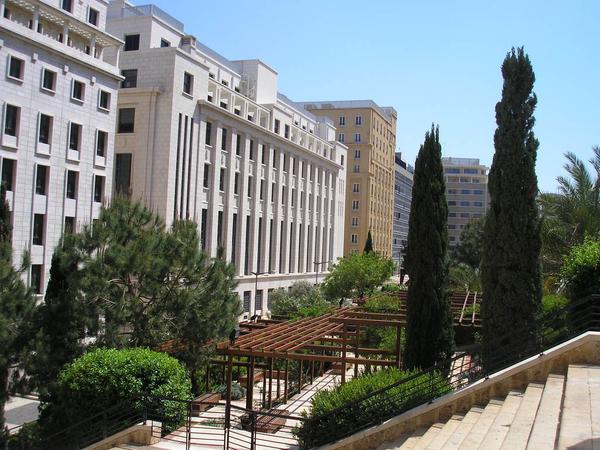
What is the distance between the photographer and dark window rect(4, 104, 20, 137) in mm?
27189

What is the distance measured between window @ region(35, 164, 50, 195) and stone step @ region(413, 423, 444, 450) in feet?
79.4

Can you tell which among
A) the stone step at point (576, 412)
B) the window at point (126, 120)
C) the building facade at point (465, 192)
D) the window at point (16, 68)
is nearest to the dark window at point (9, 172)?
the window at point (16, 68)

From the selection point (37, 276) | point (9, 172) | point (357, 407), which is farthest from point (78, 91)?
point (357, 407)

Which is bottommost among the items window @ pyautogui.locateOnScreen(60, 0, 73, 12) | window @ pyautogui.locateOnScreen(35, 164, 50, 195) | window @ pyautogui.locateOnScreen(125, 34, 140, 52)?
window @ pyautogui.locateOnScreen(35, 164, 50, 195)

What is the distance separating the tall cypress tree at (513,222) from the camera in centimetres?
1495

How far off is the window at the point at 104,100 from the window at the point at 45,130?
3571 mm

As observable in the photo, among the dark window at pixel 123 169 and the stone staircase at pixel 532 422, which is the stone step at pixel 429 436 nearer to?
the stone staircase at pixel 532 422

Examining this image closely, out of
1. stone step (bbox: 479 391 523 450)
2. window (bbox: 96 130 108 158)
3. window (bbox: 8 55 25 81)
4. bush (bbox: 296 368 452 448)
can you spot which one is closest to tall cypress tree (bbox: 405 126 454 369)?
bush (bbox: 296 368 452 448)

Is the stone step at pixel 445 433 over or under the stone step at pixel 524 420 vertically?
under

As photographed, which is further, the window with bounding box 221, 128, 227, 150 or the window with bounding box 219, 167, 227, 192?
the window with bounding box 221, 128, 227, 150

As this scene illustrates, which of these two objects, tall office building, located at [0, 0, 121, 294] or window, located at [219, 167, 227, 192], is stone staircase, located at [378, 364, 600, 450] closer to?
tall office building, located at [0, 0, 121, 294]

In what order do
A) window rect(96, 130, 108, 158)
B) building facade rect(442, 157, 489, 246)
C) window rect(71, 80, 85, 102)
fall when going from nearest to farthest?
window rect(71, 80, 85, 102)
window rect(96, 130, 108, 158)
building facade rect(442, 157, 489, 246)

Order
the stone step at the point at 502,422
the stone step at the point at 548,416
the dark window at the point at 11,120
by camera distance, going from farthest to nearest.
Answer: the dark window at the point at 11,120, the stone step at the point at 502,422, the stone step at the point at 548,416

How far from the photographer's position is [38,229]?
29.3 metres
